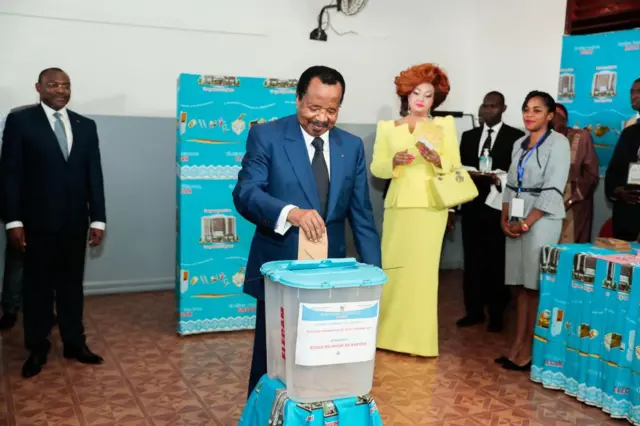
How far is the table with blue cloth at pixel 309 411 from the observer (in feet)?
6.88

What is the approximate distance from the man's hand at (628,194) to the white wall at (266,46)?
2224 millimetres

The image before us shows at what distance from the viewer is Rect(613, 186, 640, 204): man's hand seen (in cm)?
421

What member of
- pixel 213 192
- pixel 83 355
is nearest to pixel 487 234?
pixel 213 192

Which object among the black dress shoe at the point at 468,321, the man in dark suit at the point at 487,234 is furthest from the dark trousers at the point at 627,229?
the black dress shoe at the point at 468,321

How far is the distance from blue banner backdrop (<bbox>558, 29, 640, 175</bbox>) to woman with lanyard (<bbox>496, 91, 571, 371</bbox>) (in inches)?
67.8

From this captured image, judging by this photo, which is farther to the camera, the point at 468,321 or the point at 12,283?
the point at 468,321

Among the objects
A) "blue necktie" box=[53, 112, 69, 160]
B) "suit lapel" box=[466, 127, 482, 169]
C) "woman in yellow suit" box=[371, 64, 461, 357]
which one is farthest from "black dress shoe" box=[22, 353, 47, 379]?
"suit lapel" box=[466, 127, 482, 169]

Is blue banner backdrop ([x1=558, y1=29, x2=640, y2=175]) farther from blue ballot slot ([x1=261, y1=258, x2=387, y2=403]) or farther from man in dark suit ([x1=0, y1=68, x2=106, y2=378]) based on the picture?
blue ballot slot ([x1=261, y1=258, x2=387, y2=403])

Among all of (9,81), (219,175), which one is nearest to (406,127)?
(219,175)

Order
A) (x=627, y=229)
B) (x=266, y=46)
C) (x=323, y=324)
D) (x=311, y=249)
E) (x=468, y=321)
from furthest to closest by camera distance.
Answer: (x=266, y=46) → (x=468, y=321) → (x=627, y=229) → (x=311, y=249) → (x=323, y=324)

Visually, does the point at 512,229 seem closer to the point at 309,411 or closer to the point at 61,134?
the point at 309,411

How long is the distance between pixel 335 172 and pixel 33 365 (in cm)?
250

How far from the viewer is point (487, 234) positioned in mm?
5234

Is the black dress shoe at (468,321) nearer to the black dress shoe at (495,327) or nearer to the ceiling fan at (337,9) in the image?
the black dress shoe at (495,327)
